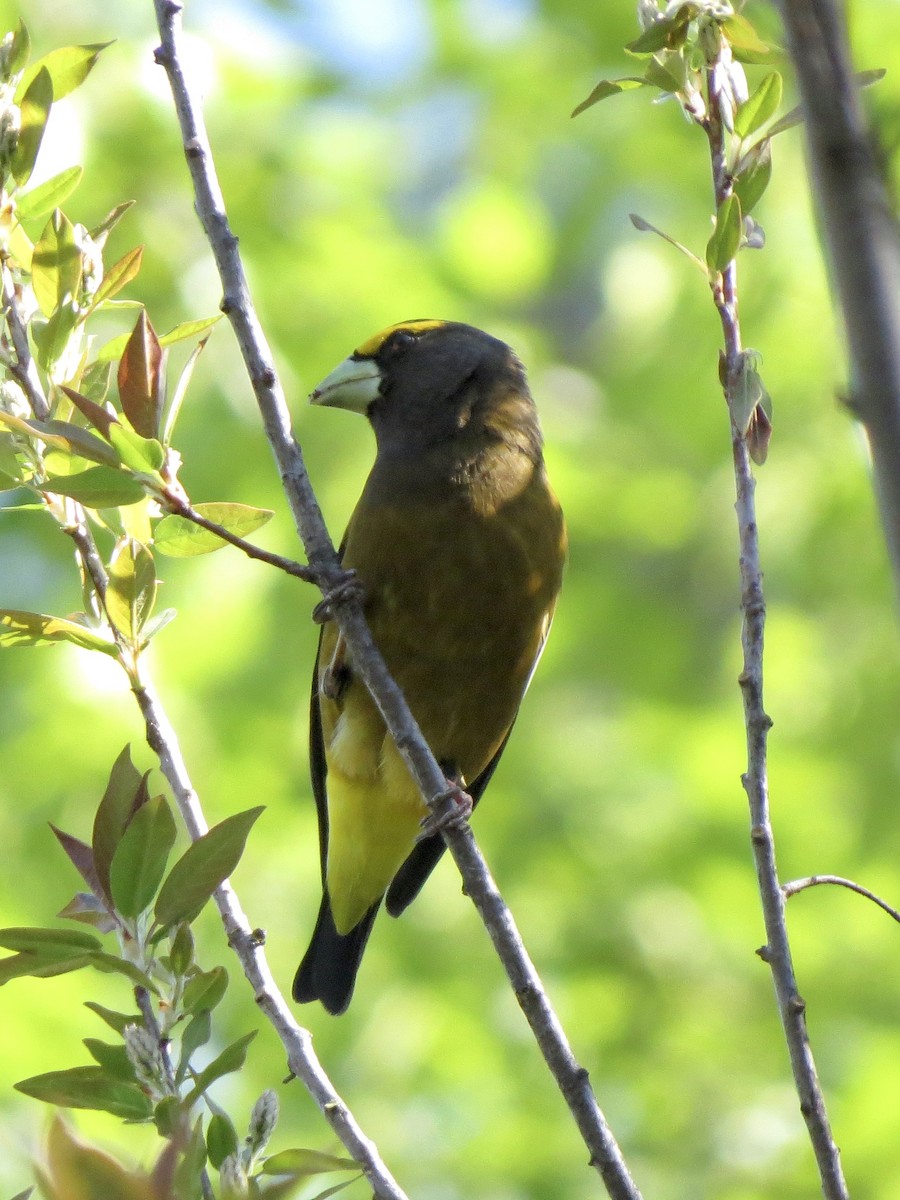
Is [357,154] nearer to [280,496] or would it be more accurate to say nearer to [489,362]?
[280,496]

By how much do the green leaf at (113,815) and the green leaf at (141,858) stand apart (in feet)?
0.20

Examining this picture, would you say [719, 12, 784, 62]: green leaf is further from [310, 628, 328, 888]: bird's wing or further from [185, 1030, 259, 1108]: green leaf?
[310, 628, 328, 888]: bird's wing

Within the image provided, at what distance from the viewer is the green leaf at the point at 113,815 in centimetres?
188

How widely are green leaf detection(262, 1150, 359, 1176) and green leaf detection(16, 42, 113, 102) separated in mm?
1533

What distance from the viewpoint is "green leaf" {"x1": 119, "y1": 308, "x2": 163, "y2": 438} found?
1994 millimetres

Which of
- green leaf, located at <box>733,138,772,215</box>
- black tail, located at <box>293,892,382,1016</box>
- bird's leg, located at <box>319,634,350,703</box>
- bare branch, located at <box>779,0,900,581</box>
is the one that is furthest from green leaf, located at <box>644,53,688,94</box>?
black tail, located at <box>293,892,382,1016</box>

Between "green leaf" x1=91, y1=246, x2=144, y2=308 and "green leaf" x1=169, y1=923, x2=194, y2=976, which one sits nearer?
"green leaf" x1=169, y1=923, x2=194, y2=976

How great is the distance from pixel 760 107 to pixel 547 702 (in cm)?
405

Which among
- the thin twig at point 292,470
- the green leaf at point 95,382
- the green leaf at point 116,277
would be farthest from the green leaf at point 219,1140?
the green leaf at point 116,277

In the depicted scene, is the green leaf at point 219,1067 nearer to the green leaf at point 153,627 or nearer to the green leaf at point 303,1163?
the green leaf at point 303,1163

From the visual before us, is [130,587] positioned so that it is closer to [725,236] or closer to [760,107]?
[725,236]

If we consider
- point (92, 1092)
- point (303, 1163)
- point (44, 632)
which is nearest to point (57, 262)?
point (44, 632)

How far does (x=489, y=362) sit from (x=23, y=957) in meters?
2.68

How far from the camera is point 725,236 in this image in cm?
208
